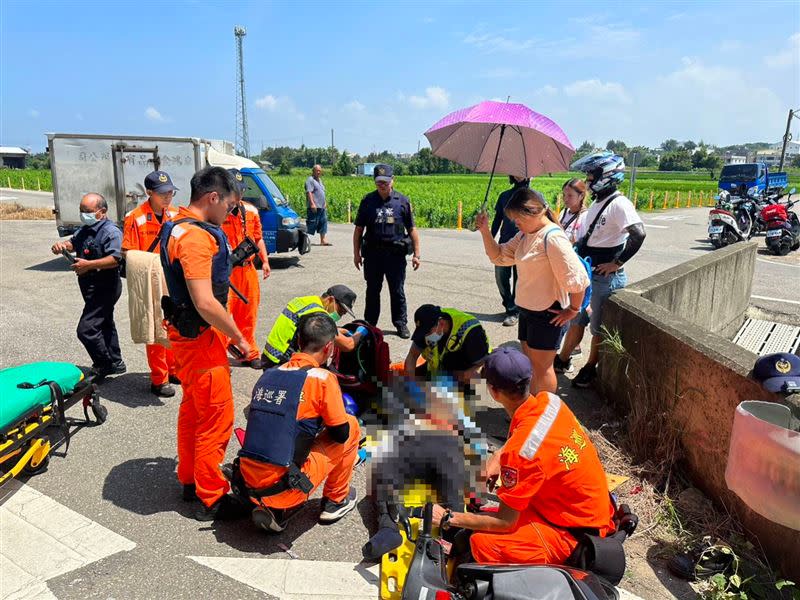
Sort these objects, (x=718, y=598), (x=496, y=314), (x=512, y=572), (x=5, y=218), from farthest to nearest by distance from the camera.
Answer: (x=5, y=218) → (x=496, y=314) → (x=718, y=598) → (x=512, y=572)

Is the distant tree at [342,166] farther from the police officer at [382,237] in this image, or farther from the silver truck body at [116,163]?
the police officer at [382,237]

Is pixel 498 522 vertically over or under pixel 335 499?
over

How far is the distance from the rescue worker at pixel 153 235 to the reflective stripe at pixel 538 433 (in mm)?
3598

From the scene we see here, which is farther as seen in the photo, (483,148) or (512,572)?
(483,148)

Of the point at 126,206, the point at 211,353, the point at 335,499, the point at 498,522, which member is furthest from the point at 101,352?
the point at 126,206

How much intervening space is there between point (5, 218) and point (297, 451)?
20.5 meters

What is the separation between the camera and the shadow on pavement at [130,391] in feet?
16.0

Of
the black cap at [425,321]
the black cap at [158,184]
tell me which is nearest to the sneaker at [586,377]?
the black cap at [425,321]

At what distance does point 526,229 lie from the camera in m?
3.92

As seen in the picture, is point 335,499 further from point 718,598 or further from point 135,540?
point 718,598

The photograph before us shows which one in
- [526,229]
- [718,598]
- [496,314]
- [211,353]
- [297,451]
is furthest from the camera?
[496,314]

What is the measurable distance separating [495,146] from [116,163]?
781cm

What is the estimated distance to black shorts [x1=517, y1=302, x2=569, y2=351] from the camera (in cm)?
402

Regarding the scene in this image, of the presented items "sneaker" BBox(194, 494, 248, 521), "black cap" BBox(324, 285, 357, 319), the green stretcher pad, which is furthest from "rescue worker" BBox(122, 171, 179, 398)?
"sneaker" BBox(194, 494, 248, 521)
